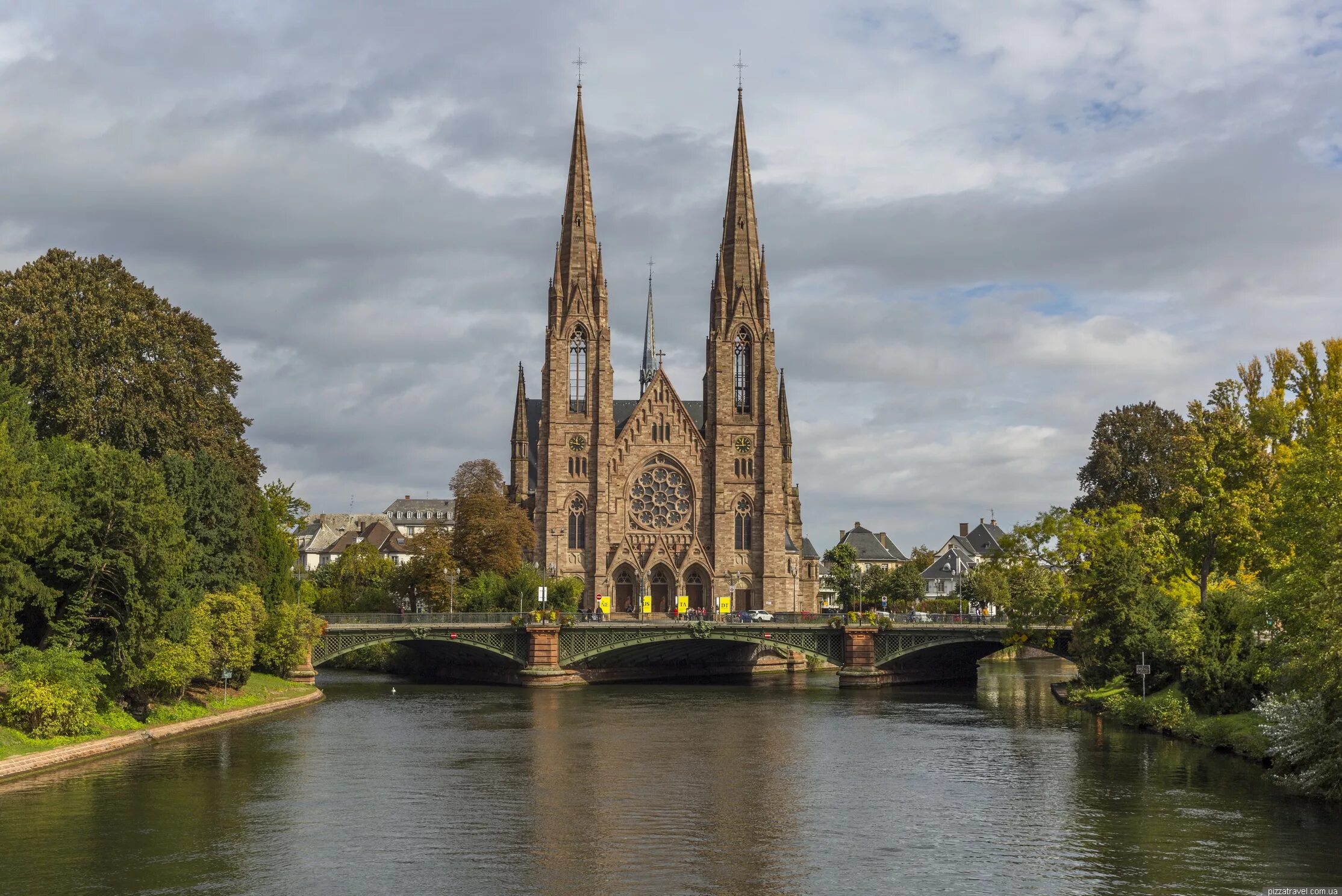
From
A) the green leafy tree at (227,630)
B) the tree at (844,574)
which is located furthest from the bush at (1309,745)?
the tree at (844,574)

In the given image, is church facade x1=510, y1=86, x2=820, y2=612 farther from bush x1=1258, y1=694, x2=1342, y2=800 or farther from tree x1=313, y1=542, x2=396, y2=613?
bush x1=1258, y1=694, x2=1342, y2=800

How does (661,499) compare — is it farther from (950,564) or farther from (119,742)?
(950,564)

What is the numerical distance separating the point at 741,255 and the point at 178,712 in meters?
Answer: 76.1

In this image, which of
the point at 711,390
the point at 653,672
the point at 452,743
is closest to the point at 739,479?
the point at 711,390

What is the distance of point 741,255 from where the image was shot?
126m

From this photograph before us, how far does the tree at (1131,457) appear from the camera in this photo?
95125mm

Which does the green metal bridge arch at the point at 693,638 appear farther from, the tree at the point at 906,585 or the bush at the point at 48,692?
the bush at the point at 48,692

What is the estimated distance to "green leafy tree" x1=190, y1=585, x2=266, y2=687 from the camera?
63.0 m

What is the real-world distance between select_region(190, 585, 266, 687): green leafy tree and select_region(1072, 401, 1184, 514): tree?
55.6 m

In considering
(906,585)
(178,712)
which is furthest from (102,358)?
(906,585)

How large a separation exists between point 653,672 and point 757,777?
58514mm

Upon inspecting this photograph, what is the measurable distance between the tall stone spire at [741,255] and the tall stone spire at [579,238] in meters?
11.3

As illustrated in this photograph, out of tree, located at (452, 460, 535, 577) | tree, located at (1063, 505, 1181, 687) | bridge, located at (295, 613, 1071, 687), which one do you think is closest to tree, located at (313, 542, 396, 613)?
tree, located at (452, 460, 535, 577)

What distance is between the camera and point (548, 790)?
44.6 m
